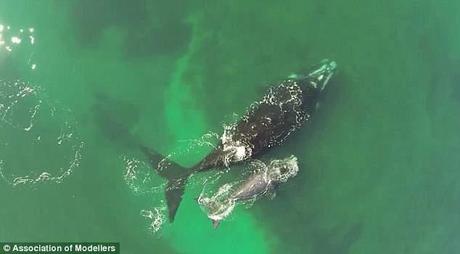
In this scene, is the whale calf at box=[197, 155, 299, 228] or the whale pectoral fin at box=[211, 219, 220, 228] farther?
the whale pectoral fin at box=[211, 219, 220, 228]

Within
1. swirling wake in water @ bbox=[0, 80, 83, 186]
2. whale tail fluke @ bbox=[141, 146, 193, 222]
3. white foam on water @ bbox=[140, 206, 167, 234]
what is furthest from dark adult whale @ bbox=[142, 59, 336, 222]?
swirling wake in water @ bbox=[0, 80, 83, 186]

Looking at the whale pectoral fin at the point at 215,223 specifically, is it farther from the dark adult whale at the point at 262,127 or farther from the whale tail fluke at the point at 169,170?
the whale tail fluke at the point at 169,170

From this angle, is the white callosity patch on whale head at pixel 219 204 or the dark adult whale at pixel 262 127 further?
the white callosity patch on whale head at pixel 219 204

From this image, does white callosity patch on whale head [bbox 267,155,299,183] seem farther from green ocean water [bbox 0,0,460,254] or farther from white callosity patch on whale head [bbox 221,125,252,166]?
white callosity patch on whale head [bbox 221,125,252,166]

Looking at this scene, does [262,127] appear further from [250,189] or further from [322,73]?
[322,73]

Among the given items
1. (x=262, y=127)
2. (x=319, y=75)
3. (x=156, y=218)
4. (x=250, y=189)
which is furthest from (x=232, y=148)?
(x=319, y=75)

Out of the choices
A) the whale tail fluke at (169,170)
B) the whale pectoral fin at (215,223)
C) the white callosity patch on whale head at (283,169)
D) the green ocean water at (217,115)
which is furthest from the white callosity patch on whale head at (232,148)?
the whale pectoral fin at (215,223)
